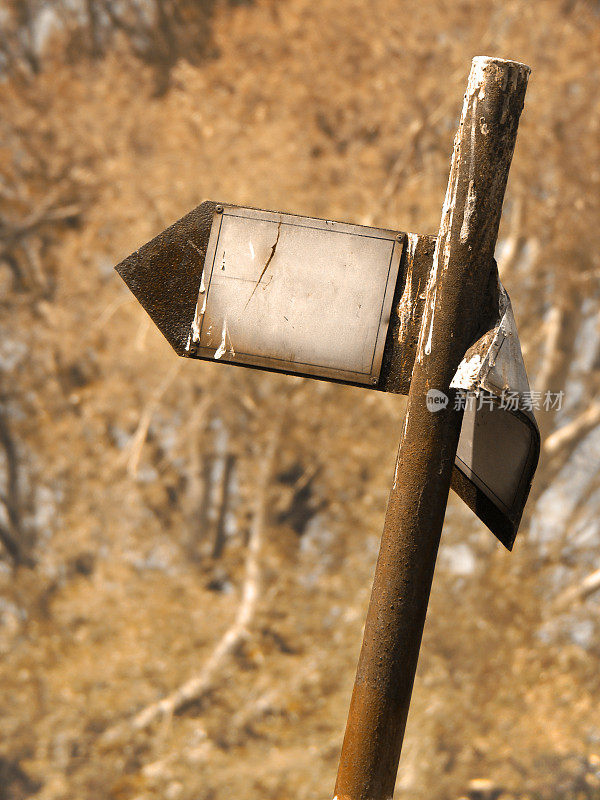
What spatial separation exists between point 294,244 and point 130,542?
567cm

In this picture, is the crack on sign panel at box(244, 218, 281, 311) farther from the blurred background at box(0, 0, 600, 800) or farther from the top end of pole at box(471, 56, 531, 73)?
the blurred background at box(0, 0, 600, 800)

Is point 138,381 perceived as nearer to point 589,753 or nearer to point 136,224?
point 136,224

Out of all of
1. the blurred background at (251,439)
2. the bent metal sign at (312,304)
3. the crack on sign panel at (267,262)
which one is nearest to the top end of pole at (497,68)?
the bent metal sign at (312,304)

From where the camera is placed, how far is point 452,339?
1036 millimetres

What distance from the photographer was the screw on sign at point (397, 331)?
3.35 feet

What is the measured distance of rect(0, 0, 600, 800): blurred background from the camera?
5949 millimetres

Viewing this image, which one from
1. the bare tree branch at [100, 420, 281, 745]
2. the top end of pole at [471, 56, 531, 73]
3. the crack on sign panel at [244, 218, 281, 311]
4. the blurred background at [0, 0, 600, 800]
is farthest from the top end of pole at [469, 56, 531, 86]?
the bare tree branch at [100, 420, 281, 745]

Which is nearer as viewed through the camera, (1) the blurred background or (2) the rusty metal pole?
(2) the rusty metal pole

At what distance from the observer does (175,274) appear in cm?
121

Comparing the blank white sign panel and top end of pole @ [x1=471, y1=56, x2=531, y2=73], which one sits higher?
top end of pole @ [x1=471, y1=56, x2=531, y2=73]

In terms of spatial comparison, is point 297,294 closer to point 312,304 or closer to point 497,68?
point 312,304

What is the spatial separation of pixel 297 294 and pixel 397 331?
16cm

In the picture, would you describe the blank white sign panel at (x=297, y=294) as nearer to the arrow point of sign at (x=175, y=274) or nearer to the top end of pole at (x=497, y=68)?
the arrow point of sign at (x=175, y=274)

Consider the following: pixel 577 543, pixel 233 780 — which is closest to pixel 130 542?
pixel 233 780
